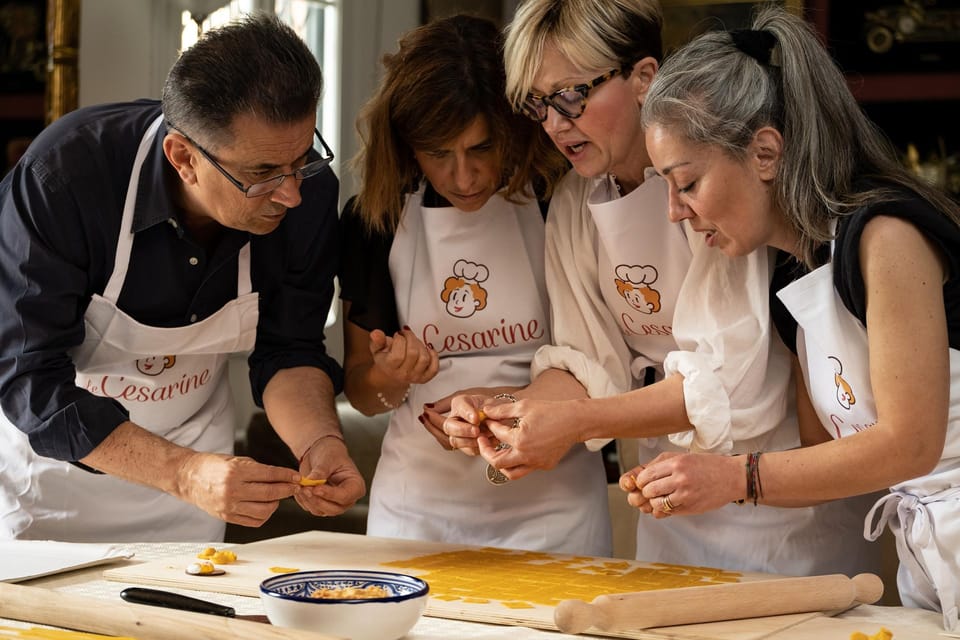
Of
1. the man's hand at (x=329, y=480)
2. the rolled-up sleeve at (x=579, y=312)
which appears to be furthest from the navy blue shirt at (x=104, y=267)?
the rolled-up sleeve at (x=579, y=312)

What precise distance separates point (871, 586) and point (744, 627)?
23 cm

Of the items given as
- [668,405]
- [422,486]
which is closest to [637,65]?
[668,405]

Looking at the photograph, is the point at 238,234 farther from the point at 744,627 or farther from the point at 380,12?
the point at 380,12

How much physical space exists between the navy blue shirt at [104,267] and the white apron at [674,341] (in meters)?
0.56

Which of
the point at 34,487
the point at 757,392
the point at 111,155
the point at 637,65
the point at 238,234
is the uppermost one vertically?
the point at 637,65

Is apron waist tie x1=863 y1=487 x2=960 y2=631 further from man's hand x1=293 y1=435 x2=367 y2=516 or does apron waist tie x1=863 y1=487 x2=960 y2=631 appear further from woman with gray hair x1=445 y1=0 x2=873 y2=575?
man's hand x1=293 y1=435 x2=367 y2=516

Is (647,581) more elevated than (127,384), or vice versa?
(127,384)

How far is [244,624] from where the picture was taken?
1196 mm

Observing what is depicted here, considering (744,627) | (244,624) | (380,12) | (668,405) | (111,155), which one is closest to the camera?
(244,624)

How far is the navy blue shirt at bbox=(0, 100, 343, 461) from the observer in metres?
1.89

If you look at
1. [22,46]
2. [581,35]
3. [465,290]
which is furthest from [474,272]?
[22,46]

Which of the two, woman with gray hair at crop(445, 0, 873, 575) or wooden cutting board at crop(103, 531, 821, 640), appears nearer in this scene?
wooden cutting board at crop(103, 531, 821, 640)

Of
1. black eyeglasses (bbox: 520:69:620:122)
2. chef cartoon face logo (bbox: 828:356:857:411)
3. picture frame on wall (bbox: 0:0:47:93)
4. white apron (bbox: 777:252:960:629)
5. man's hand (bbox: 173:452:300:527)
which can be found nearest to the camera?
white apron (bbox: 777:252:960:629)

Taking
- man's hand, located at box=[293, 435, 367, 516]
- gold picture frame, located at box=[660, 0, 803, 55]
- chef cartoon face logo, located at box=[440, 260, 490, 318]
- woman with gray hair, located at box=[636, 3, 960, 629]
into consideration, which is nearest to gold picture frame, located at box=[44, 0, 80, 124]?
gold picture frame, located at box=[660, 0, 803, 55]
